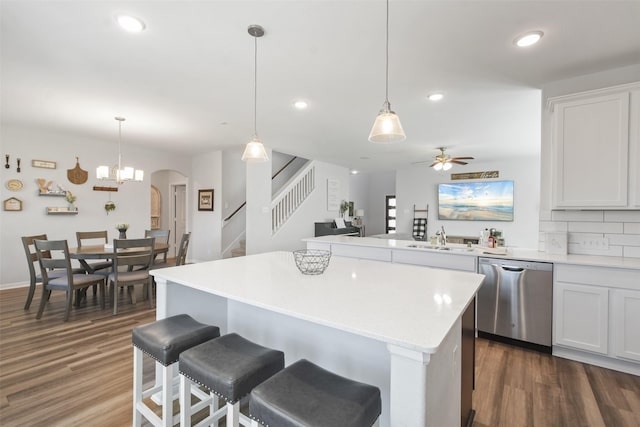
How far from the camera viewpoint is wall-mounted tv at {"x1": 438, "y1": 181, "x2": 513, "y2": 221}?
7.24 m

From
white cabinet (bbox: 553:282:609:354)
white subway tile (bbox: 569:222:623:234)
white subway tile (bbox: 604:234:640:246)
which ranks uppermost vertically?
white subway tile (bbox: 569:222:623:234)

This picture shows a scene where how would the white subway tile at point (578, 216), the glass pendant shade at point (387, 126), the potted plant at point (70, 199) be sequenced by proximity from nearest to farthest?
the glass pendant shade at point (387, 126)
the white subway tile at point (578, 216)
the potted plant at point (70, 199)

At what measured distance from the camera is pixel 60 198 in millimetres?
5098

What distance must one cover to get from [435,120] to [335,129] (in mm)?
1463

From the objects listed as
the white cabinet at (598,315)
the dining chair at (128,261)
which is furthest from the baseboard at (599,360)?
the dining chair at (128,261)

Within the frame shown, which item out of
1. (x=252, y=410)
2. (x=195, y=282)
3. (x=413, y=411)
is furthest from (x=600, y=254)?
(x=195, y=282)

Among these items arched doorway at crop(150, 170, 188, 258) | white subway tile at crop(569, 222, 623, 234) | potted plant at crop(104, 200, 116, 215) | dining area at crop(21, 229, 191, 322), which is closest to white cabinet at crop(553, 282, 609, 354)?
white subway tile at crop(569, 222, 623, 234)

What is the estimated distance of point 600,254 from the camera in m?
2.72

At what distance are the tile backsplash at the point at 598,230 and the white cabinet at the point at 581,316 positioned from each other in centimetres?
56

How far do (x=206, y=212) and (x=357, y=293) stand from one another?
5.92 meters

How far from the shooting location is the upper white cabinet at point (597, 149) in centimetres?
239

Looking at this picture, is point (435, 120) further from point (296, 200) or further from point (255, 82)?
point (296, 200)

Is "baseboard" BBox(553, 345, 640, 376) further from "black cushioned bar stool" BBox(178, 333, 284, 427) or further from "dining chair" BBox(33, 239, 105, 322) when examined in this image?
"dining chair" BBox(33, 239, 105, 322)

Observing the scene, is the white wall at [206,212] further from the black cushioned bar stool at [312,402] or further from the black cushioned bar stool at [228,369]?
the black cushioned bar stool at [312,402]
